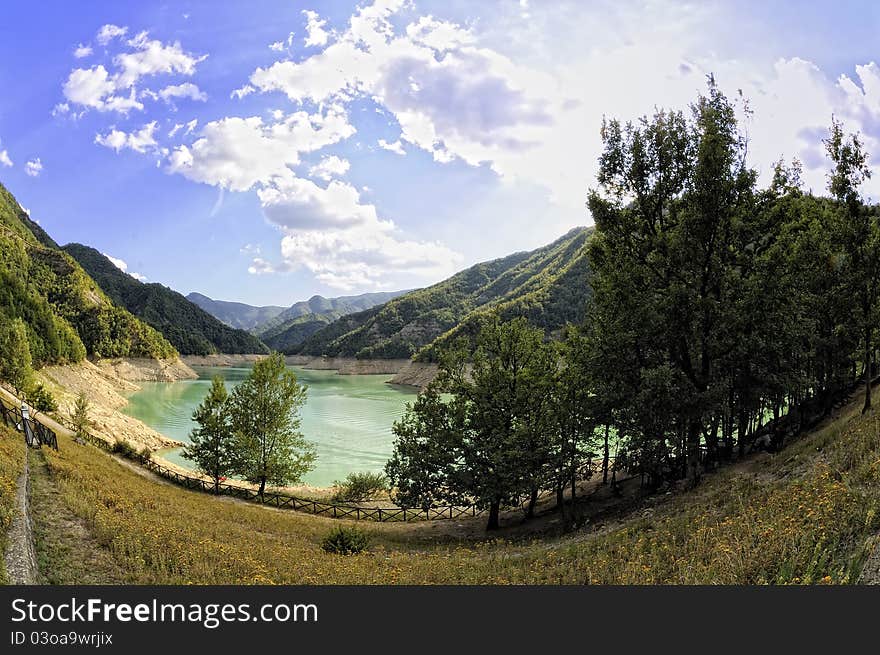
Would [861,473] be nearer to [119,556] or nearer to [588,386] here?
[588,386]

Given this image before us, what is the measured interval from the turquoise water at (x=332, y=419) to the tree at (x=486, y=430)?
1896cm

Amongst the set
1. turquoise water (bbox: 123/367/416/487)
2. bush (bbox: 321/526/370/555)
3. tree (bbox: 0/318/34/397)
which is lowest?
turquoise water (bbox: 123/367/416/487)

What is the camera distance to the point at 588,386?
19.0 meters

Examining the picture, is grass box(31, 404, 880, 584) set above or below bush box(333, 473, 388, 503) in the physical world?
above

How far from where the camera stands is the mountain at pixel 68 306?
87144mm

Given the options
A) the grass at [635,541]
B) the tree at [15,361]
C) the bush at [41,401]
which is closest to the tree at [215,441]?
the grass at [635,541]

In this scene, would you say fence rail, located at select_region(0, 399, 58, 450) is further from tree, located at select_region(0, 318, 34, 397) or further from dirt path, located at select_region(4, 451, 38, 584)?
tree, located at select_region(0, 318, 34, 397)

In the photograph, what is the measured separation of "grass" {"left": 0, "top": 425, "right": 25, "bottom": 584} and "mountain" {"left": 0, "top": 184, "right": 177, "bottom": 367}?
78.7 meters

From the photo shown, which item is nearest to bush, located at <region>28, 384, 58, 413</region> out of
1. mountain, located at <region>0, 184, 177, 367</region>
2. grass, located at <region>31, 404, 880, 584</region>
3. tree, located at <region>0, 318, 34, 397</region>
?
tree, located at <region>0, 318, 34, 397</region>

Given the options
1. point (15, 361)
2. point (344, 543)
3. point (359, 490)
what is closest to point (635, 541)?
point (344, 543)

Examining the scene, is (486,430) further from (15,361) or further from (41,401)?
(15,361)

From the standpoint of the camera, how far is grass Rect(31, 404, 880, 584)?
6941 mm
